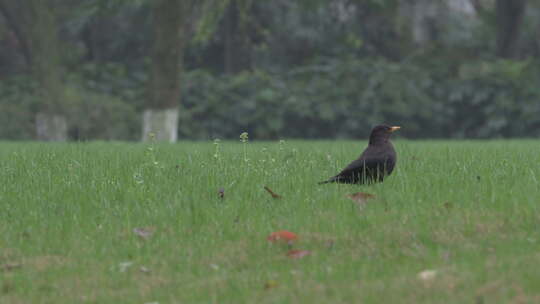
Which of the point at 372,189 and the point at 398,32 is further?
the point at 398,32

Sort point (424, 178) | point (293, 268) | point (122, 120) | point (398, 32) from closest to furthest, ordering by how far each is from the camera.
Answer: point (293, 268), point (424, 178), point (122, 120), point (398, 32)

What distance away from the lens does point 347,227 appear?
17.5 ft

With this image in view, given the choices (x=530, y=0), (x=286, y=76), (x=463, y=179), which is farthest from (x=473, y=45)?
(x=463, y=179)

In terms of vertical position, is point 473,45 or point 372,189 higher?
point 473,45

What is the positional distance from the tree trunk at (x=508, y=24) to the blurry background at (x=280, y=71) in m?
0.04

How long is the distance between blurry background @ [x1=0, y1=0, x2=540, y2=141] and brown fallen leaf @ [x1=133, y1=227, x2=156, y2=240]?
13.2 m

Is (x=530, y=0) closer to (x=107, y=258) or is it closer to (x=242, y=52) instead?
(x=242, y=52)

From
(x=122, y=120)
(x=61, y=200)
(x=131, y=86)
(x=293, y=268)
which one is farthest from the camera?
(x=131, y=86)

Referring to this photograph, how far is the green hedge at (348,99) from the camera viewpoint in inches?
1009

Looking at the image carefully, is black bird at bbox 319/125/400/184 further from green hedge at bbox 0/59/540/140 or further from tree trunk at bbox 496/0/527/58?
tree trunk at bbox 496/0/527/58

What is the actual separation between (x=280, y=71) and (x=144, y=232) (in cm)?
2477

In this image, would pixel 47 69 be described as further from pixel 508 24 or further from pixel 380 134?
pixel 380 134

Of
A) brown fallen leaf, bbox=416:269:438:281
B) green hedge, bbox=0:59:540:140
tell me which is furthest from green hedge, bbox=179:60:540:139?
brown fallen leaf, bbox=416:269:438:281

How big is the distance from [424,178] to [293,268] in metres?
2.38
